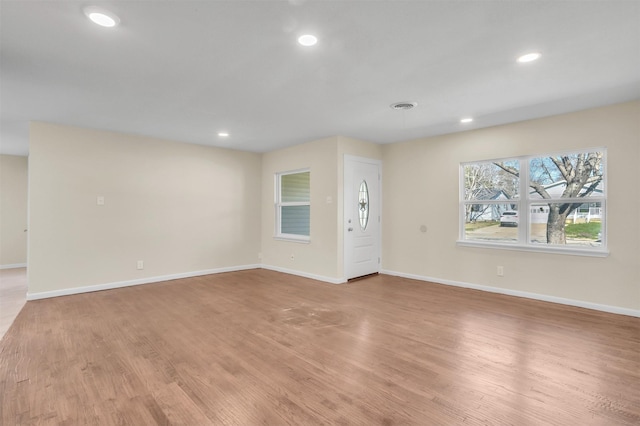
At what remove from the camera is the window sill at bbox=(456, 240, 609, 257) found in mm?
3769

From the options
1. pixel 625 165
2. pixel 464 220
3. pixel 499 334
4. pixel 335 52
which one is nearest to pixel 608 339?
pixel 499 334

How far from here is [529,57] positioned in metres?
2.54

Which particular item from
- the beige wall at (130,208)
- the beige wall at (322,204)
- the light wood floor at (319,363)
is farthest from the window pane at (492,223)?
the beige wall at (130,208)

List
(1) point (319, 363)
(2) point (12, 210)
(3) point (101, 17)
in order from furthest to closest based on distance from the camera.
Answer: (2) point (12, 210)
(1) point (319, 363)
(3) point (101, 17)

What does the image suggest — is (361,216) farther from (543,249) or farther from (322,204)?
(543,249)

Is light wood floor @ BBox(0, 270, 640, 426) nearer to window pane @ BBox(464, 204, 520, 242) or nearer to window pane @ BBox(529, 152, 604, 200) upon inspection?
window pane @ BBox(464, 204, 520, 242)

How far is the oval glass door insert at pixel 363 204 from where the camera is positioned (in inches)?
220

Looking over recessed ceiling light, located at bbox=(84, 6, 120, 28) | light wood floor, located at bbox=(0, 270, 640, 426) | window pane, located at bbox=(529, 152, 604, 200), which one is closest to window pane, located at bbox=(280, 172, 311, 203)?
light wood floor, located at bbox=(0, 270, 640, 426)

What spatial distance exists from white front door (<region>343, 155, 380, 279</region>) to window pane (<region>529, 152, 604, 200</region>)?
2407 mm

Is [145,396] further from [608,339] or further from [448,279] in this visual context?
[448,279]

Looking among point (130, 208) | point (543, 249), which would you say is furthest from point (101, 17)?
point (543, 249)

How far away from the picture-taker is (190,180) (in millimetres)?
5734

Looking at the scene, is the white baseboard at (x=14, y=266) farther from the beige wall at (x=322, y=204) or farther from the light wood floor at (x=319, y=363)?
the beige wall at (x=322, y=204)

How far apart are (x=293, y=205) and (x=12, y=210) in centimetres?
607
